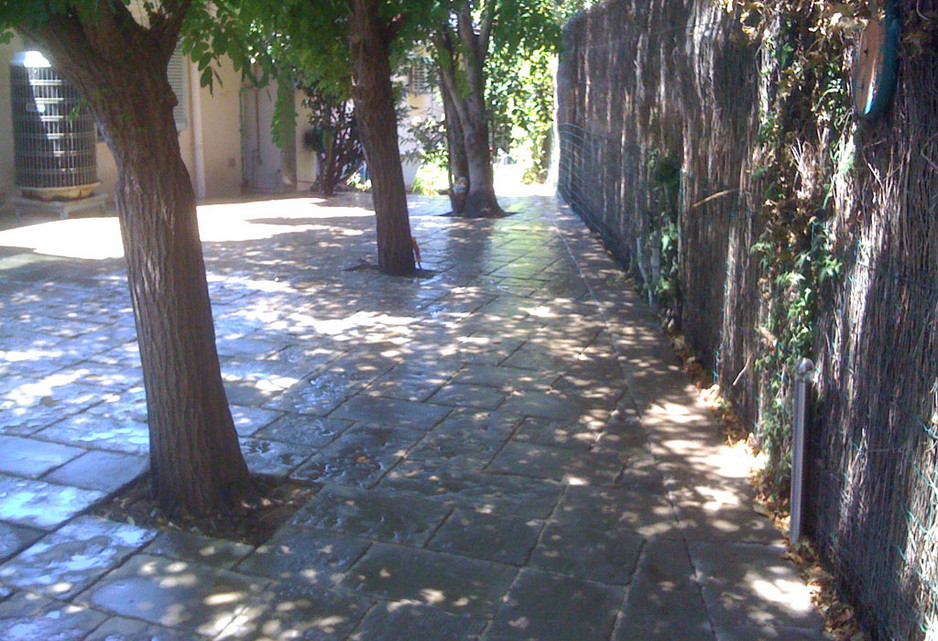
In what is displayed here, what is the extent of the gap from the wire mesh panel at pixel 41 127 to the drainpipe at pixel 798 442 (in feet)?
39.1

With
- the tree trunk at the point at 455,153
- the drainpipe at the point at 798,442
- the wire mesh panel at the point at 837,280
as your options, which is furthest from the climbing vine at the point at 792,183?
the tree trunk at the point at 455,153

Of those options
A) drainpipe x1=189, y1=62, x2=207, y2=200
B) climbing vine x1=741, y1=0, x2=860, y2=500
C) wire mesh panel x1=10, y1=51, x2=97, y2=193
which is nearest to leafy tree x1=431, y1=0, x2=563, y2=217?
drainpipe x1=189, y1=62, x2=207, y2=200

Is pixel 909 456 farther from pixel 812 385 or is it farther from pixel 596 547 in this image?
pixel 596 547

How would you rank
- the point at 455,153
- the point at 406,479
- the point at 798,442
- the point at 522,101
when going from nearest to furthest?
the point at 798,442, the point at 406,479, the point at 455,153, the point at 522,101

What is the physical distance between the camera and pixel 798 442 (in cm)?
414

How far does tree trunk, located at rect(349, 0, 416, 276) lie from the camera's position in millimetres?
9484

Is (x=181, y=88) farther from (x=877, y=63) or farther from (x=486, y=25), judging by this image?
(x=877, y=63)

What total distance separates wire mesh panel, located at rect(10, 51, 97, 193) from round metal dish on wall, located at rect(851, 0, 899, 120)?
479 inches

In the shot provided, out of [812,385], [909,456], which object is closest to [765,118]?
[812,385]

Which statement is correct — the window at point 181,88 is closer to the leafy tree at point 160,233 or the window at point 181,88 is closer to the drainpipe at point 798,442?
the leafy tree at point 160,233

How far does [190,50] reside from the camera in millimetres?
4969

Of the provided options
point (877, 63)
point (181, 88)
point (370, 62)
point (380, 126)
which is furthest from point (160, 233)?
point (181, 88)

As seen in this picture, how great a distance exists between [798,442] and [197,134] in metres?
14.9

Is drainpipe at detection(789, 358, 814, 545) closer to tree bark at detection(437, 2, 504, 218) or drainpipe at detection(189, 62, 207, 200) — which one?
tree bark at detection(437, 2, 504, 218)
